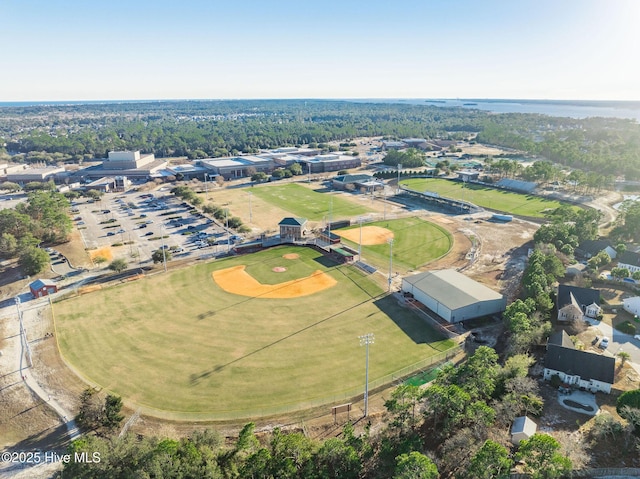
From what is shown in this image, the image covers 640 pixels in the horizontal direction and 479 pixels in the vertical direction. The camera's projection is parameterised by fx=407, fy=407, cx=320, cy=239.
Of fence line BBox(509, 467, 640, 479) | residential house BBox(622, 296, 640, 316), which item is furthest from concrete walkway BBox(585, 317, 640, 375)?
fence line BBox(509, 467, 640, 479)

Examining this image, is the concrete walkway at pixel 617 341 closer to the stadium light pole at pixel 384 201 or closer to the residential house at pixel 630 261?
the residential house at pixel 630 261

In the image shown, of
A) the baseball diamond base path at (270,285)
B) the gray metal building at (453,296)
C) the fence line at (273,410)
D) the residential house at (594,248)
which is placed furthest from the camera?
the residential house at (594,248)

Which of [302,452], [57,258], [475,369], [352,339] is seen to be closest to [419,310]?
[352,339]

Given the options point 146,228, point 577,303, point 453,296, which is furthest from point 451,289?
point 146,228

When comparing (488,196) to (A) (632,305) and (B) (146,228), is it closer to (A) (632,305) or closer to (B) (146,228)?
(A) (632,305)

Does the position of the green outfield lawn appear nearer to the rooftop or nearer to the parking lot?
the parking lot

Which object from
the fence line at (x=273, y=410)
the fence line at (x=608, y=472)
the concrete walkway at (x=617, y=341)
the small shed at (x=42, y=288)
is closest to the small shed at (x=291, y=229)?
the small shed at (x=42, y=288)

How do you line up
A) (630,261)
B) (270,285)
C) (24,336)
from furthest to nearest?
(630,261) → (270,285) → (24,336)

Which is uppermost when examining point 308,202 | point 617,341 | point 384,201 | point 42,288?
point 42,288
